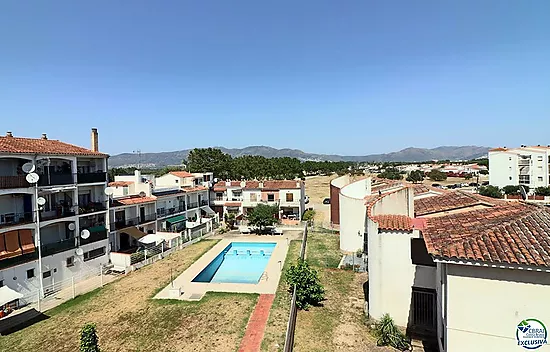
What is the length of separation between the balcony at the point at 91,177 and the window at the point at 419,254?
25.4 metres

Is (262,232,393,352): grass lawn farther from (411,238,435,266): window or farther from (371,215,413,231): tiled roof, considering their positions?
(371,215,413,231): tiled roof

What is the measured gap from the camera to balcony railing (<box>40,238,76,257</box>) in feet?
76.5

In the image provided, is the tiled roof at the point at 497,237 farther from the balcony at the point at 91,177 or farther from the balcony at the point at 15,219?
the balcony at the point at 91,177

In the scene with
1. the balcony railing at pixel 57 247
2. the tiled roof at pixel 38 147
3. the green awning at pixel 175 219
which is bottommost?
the green awning at pixel 175 219

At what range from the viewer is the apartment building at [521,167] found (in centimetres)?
6781

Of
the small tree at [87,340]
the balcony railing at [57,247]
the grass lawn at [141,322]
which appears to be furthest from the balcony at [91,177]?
the small tree at [87,340]

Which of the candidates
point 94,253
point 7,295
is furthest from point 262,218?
point 7,295

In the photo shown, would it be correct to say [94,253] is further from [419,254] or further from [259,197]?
[259,197]

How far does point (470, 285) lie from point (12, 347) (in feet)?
69.0

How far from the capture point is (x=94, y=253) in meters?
27.6

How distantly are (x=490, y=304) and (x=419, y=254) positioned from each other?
5153mm

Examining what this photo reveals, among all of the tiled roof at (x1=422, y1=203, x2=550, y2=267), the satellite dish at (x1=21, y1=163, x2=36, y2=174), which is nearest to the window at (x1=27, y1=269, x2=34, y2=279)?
the satellite dish at (x1=21, y1=163, x2=36, y2=174)

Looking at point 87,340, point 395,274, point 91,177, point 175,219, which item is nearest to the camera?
point 87,340

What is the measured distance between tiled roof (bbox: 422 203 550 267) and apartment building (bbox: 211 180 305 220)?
36111 millimetres
